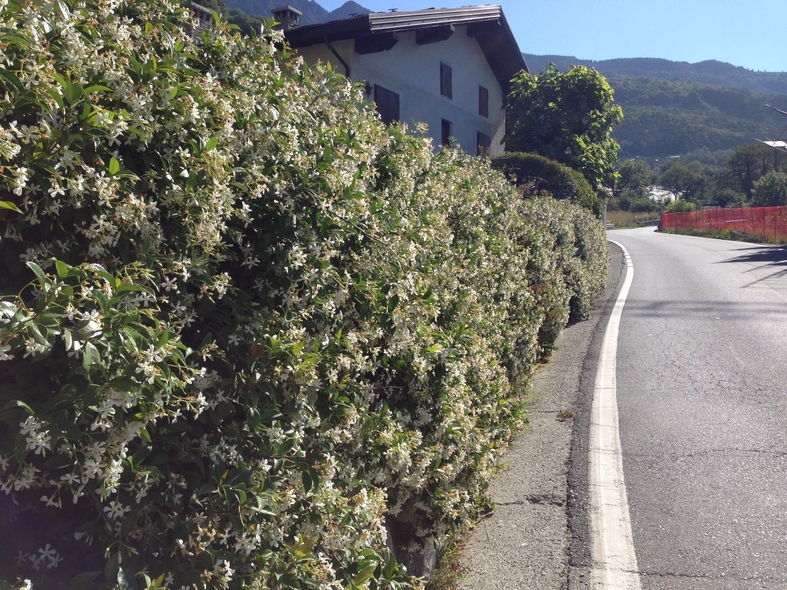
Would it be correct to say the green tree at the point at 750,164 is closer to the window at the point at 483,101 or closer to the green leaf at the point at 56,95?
the window at the point at 483,101

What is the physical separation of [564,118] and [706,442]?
2051 centimetres

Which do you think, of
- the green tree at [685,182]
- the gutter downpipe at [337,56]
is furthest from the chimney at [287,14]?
the green tree at [685,182]

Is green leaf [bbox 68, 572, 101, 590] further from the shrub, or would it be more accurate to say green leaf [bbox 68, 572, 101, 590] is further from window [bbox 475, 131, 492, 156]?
window [bbox 475, 131, 492, 156]

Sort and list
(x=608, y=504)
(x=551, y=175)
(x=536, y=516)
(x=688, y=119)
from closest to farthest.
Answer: (x=536, y=516) → (x=608, y=504) → (x=551, y=175) → (x=688, y=119)

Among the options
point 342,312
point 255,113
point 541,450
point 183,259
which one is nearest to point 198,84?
point 255,113

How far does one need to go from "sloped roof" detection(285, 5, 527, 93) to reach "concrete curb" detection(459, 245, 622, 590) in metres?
6.02

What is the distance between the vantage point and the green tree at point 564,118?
2450 centimetres

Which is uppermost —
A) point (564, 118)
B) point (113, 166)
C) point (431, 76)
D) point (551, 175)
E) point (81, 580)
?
point (431, 76)

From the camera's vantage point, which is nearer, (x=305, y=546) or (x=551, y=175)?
(x=305, y=546)

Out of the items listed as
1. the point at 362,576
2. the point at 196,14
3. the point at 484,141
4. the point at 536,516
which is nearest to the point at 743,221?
the point at 484,141

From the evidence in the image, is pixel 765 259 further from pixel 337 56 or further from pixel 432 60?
pixel 337 56

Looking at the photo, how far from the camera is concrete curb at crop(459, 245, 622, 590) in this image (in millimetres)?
3980

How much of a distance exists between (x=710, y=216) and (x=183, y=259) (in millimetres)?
55538

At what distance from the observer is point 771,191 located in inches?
2635
